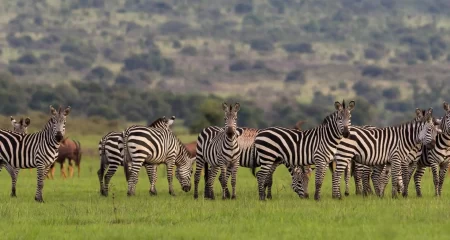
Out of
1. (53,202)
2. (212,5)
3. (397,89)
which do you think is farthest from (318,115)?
(212,5)

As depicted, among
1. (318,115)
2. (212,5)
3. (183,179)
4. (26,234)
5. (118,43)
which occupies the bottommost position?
(26,234)

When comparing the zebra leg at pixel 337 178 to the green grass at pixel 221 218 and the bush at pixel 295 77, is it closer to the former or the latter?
the green grass at pixel 221 218

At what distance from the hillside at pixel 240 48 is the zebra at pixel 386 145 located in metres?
74.1

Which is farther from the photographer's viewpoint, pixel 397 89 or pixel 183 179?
pixel 397 89

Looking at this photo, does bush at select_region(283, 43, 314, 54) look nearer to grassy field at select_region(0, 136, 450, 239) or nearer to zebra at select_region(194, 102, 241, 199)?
zebra at select_region(194, 102, 241, 199)

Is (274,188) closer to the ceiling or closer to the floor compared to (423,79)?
closer to the floor

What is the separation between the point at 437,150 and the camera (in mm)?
21500

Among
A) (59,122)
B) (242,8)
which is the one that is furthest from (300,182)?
(242,8)

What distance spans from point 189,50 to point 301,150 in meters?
128

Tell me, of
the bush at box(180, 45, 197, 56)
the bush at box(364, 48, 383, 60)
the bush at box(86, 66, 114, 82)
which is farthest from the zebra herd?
the bush at box(364, 48, 383, 60)

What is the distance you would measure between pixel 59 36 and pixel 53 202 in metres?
139

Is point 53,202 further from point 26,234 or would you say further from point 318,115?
point 318,115

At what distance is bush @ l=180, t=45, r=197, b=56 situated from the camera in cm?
14750

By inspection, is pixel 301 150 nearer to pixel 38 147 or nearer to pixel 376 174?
pixel 376 174
